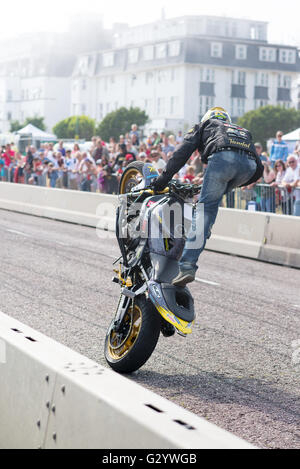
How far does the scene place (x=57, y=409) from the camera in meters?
3.10

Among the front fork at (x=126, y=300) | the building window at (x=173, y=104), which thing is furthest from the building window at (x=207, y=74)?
the front fork at (x=126, y=300)

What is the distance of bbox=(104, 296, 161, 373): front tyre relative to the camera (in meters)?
5.68

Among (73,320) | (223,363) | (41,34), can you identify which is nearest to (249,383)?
(223,363)

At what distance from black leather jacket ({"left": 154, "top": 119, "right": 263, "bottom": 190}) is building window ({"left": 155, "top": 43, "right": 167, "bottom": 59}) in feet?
333

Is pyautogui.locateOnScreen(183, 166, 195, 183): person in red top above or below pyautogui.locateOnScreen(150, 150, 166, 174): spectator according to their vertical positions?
below

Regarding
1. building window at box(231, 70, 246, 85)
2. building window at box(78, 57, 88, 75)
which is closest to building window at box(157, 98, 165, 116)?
building window at box(231, 70, 246, 85)

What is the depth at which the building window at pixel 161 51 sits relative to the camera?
105 metres

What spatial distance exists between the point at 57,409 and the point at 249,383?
10.0 feet

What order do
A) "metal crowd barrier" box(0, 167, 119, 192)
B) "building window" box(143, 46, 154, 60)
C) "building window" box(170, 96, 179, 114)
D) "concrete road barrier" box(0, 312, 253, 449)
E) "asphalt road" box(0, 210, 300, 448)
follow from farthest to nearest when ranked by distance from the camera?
"building window" box(143, 46, 154, 60) → "building window" box(170, 96, 179, 114) → "metal crowd barrier" box(0, 167, 119, 192) → "asphalt road" box(0, 210, 300, 448) → "concrete road barrier" box(0, 312, 253, 449)

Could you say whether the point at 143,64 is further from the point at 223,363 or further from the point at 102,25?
the point at 223,363

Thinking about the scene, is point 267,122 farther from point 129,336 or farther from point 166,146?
point 129,336

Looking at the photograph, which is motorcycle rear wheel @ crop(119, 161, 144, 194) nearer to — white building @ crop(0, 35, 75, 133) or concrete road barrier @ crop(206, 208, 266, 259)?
concrete road barrier @ crop(206, 208, 266, 259)

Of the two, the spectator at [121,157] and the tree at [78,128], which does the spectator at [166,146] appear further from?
the tree at [78,128]

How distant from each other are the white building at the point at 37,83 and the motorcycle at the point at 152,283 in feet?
417
